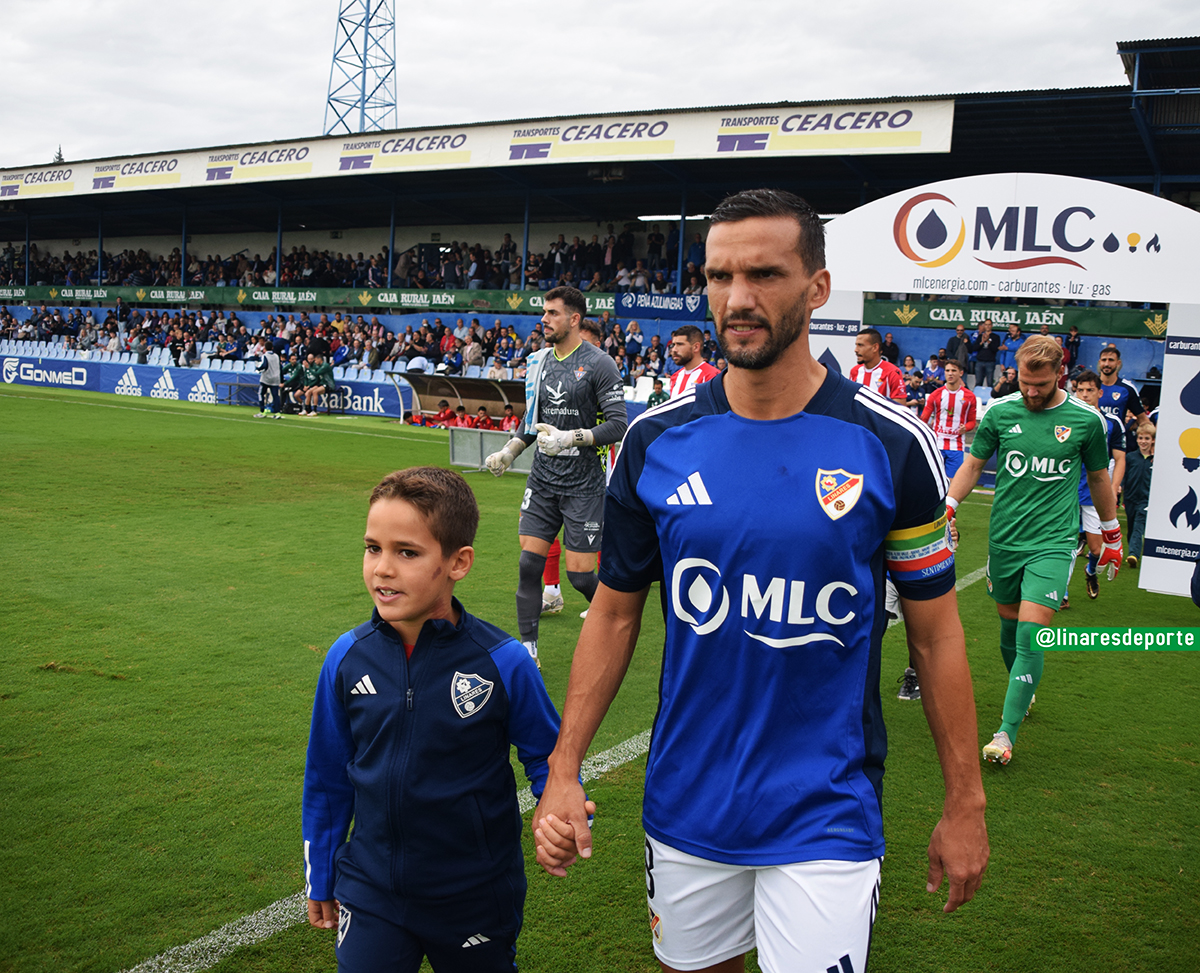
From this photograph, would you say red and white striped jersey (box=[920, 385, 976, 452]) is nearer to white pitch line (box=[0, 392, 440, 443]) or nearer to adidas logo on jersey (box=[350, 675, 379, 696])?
adidas logo on jersey (box=[350, 675, 379, 696])

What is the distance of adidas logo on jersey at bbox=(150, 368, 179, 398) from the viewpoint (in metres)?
31.5

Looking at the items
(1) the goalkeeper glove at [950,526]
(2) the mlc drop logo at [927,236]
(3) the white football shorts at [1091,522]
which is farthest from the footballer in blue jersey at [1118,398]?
(1) the goalkeeper glove at [950,526]

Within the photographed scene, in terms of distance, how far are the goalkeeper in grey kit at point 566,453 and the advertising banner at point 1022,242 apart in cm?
598

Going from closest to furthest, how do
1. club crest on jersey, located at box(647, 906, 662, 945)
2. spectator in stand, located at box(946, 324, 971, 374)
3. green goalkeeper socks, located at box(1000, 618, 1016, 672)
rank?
club crest on jersey, located at box(647, 906, 662, 945)
green goalkeeper socks, located at box(1000, 618, 1016, 672)
spectator in stand, located at box(946, 324, 971, 374)

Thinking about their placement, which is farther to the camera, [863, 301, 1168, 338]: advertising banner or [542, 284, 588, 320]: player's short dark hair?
[863, 301, 1168, 338]: advertising banner

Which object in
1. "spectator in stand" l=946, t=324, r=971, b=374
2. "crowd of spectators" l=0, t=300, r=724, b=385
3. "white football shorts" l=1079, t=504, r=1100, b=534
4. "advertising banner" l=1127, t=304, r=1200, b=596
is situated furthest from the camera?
"crowd of spectators" l=0, t=300, r=724, b=385

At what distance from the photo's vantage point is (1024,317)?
67.6 feet

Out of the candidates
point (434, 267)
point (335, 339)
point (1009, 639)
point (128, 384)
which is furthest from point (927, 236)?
point (128, 384)

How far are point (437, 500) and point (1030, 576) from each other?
3.93 metres

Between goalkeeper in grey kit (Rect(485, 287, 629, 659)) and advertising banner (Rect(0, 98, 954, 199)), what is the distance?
17919 millimetres

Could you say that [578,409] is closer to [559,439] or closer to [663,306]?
[559,439]

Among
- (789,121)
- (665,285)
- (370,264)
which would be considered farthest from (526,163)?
(370,264)

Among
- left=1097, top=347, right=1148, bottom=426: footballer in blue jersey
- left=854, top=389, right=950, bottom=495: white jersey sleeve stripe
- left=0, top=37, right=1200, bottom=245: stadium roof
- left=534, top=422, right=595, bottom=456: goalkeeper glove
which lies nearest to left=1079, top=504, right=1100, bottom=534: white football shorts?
left=1097, top=347, right=1148, bottom=426: footballer in blue jersey

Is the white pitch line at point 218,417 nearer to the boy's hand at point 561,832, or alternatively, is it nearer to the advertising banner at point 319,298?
the advertising banner at point 319,298
